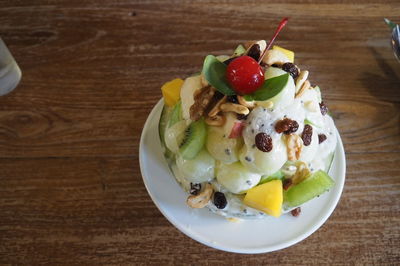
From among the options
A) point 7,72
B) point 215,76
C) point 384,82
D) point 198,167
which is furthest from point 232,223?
point 7,72

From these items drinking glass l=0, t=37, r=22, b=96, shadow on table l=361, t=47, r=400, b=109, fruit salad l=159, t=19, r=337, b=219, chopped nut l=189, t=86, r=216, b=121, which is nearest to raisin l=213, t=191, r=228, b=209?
fruit salad l=159, t=19, r=337, b=219

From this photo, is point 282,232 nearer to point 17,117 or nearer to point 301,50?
point 301,50

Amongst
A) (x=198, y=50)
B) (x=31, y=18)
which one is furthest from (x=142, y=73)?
(x=31, y=18)

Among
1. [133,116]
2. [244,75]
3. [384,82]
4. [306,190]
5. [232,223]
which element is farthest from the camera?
[384,82]

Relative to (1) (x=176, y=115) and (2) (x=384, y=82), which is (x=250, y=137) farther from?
(2) (x=384, y=82)

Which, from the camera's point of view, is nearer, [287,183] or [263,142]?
[263,142]

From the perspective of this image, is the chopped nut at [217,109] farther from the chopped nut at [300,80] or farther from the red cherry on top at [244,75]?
the chopped nut at [300,80]

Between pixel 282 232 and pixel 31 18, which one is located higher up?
pixel 31 18
